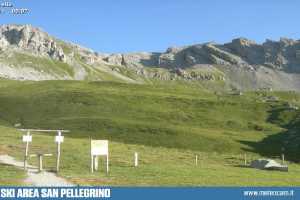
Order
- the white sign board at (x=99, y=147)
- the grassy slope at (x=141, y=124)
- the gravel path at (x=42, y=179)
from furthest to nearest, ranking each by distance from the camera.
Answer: the grassy slope at (x=141, y=124), the white sign board at (x=99, y=147), the gravel path at (x=42, y=179)

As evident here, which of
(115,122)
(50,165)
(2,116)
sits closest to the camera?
(50,165)

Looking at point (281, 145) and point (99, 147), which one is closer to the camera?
point (99, 147)

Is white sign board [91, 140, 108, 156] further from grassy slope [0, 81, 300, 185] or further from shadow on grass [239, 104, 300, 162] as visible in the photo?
shadow on grass [239, 104, 300, 162]

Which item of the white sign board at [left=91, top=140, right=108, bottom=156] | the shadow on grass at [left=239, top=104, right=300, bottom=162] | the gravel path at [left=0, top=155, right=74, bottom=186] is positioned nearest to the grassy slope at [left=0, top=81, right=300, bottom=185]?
the shadow on grass at [left=239, top=104, right=300, bottom=162]

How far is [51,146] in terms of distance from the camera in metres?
79.4

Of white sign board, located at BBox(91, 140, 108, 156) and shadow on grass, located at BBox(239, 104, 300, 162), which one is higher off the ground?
white sign board, located at BBox(91, 140, 108, 156)

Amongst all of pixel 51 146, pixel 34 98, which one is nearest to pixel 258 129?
pixel 34 98

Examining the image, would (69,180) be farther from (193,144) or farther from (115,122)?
(115,122)

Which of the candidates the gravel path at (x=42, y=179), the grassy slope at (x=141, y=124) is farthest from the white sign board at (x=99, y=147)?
the grassy slope at (x=141, y=124)

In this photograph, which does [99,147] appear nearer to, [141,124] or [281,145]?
[281,145]

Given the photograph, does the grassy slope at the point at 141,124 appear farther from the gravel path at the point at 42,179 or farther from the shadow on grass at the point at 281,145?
the gravel path at the point at 42,179

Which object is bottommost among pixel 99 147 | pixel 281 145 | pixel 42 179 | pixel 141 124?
pixel 281 145

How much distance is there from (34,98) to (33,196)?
14505cm

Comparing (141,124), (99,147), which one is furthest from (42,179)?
(141,124)
